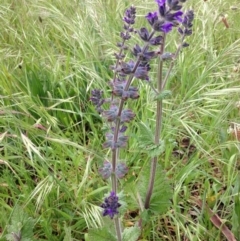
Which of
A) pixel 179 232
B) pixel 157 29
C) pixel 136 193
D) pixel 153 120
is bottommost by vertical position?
pixel 179 232

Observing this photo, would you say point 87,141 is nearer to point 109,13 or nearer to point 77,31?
point 77,31

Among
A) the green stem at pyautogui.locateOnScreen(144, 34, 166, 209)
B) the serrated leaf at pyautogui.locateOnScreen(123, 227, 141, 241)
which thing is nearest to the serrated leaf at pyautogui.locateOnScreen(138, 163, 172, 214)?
the green stem at pyautogui.locateOnScreen(144, 34, 166, 209)

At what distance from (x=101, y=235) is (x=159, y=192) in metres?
0.25

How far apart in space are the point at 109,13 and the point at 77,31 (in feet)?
1.47

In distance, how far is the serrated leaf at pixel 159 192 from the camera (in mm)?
1312

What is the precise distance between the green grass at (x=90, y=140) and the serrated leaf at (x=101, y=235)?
7 cm

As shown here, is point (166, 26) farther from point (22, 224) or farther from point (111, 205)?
point (22, 224)

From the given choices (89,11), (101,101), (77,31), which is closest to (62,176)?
(101,101)

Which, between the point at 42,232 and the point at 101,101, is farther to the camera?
the point at 42,232

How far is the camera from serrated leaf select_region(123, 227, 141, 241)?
1185 mm

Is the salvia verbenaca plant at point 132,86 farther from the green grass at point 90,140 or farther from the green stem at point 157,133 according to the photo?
the green grass at point 90,140

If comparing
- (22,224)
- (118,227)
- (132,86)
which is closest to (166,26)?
(132,86)

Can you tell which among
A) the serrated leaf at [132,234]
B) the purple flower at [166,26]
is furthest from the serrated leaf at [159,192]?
the purple flower at [166,26]

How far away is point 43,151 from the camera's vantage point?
161 centimetres
